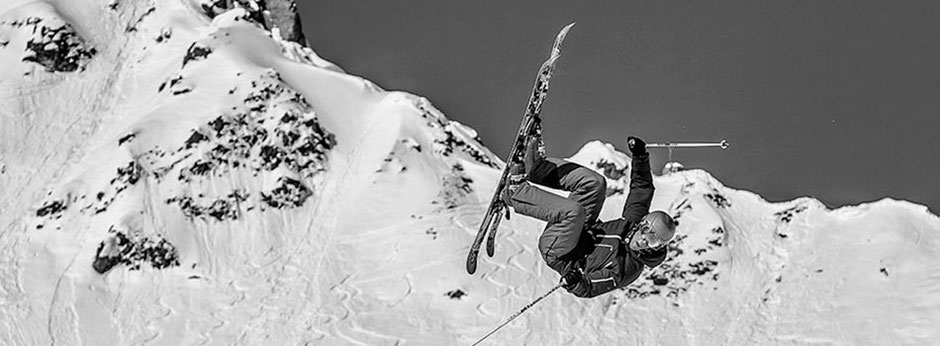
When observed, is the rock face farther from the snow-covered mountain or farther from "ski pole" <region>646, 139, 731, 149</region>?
"ski pole" <region>646, 139, 731, 149</region>

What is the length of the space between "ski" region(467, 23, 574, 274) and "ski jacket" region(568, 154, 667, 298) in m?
1.46

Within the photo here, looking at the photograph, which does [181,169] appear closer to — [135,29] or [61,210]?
[61,210]

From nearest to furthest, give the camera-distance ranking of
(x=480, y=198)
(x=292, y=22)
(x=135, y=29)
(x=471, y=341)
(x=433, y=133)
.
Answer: (x=471, y=341)
(x=480, y=198)
(x=433, y=133)
(x=135, y=29)
(x=292, y=22)

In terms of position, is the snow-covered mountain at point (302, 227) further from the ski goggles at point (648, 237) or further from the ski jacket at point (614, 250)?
the ski goggles at point (648, 237)

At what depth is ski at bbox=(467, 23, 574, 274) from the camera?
58.2 feet

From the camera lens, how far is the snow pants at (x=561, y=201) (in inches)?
658

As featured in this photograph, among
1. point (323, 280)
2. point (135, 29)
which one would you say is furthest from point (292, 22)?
point (323, 280)

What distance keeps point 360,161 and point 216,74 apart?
1653 cm

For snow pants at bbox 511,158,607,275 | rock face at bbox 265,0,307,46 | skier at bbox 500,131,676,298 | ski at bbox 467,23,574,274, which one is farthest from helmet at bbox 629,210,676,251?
rock face at bbox 265,0,307,46

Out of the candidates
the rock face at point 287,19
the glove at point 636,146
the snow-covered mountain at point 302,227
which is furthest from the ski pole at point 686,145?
the rock face at point 287,19

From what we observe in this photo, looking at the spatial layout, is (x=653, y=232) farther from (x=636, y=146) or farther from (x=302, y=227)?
(x=302, y=227)

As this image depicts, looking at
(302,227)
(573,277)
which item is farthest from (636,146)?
(302,227)

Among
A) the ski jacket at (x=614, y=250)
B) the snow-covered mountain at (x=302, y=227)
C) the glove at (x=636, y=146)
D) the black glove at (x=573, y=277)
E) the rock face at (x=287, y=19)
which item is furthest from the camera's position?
the rock face at (x=287, y=19)

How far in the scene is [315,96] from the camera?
9888 cm
